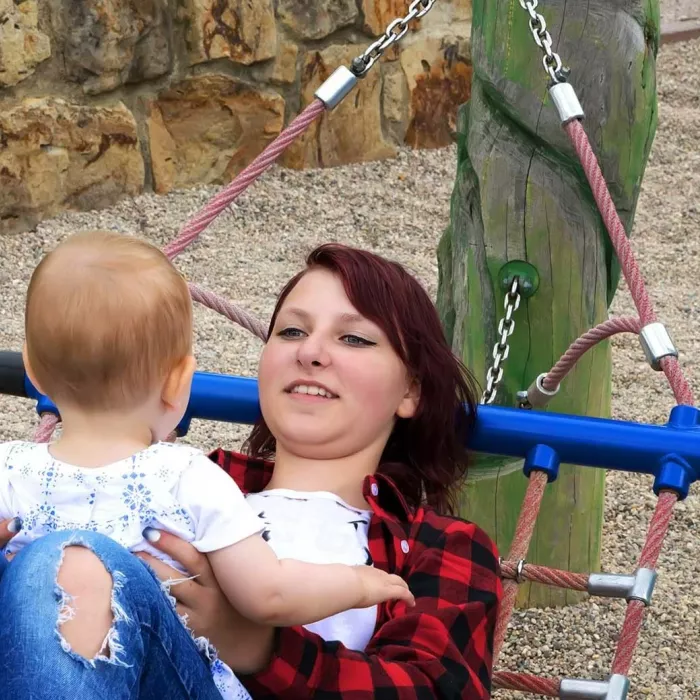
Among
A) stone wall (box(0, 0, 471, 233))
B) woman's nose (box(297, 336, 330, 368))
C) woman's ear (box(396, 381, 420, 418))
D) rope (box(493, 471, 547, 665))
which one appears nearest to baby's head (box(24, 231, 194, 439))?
woman's nose (box(297, 336, 330, 368))

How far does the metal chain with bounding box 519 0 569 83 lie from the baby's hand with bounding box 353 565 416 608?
813mm

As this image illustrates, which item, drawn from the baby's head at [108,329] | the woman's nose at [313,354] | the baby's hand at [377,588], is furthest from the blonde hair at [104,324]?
the woman's nose at [313,354]

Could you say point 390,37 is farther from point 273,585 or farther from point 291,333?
point 273,585

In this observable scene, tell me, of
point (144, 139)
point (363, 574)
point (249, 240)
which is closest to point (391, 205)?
point (249, 240)

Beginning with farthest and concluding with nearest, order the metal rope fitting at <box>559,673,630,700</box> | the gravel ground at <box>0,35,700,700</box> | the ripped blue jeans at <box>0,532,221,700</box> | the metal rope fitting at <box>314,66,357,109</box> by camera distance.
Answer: the gravel ground at <box>0,35,700,700</box>, the metal rope fitting at <box>314,66,357,109</box>, the metal rope fitting at <box>559,673,630,700</box>, the ripped blue jeans at <box>0,532,221,700</box>

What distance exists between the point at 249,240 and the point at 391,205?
1.76ft

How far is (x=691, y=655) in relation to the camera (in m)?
2.26

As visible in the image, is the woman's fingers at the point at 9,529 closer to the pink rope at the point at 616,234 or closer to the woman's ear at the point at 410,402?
the woman's ear at the point at 410,402

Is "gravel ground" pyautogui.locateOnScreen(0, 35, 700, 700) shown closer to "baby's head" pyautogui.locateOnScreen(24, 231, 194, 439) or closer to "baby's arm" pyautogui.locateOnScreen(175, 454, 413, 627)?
"baby's arm" pyautogui.locateOnScreen(175, 454, 413, 627)

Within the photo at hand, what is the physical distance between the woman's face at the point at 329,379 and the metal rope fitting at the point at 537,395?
350 mm

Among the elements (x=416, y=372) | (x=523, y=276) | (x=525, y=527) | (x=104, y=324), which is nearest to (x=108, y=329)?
(x=104, y=324)

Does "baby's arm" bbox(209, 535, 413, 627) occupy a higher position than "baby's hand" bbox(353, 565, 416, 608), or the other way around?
"baby's arm" bbox(209, 535, 413, 627)

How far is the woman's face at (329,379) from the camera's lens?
4.86 ft

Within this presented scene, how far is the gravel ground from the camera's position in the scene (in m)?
2.30
